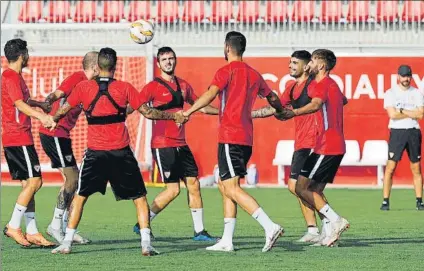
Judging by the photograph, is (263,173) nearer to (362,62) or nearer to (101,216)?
(362,62)

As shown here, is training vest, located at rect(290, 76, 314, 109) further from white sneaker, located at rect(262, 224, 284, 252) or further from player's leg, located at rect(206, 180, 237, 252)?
white sneaker, located at rect(262, 224, 284, 252)

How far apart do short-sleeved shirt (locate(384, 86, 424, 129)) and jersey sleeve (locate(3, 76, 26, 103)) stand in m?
7.95

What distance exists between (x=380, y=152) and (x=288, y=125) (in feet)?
6.25

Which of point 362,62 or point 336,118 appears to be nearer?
point 336,118

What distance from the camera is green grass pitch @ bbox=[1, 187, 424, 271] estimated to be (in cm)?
1106

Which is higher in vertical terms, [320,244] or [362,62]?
[362,62]

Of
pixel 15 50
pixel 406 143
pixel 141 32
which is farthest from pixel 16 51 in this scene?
pixel 406 143

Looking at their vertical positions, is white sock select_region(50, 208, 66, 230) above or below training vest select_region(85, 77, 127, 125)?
below

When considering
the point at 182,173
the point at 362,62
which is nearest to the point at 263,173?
the point at 362,62

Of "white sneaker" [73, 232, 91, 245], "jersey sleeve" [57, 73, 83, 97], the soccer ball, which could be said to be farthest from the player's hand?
the soccer ball

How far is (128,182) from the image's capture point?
11906mm

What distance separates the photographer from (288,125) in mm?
23828

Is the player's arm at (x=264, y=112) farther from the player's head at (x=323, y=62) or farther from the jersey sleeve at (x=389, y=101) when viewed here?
the jersey sleeve at (x=389, y=101)

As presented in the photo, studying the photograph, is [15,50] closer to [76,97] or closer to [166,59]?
[76,97]
